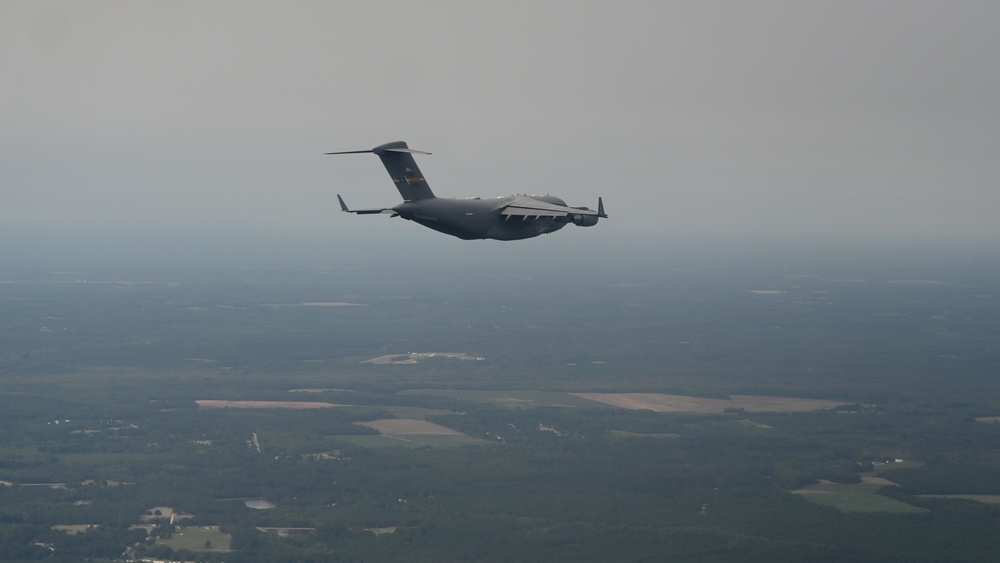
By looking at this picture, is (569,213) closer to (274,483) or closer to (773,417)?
(274,483)

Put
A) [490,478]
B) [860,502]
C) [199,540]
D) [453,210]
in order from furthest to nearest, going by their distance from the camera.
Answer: [490,478] → [860,502] → [199,540] → [453,210]

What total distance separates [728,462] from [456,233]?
10970 centimetres

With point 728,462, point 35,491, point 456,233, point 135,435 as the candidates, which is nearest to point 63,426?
point 135,435

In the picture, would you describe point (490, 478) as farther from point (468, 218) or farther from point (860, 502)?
point (468, 218)

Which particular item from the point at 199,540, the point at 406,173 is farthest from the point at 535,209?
the point at 199,540

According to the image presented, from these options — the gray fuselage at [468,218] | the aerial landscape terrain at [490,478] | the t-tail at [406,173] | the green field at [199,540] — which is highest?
the t-tail at [406,173]

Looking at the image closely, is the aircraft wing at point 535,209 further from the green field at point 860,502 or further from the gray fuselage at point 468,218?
the green field at point 860,502

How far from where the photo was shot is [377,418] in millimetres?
180250

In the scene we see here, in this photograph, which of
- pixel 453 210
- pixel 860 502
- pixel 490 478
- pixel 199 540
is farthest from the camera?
pixel 490 478

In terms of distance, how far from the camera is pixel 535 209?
178 feet

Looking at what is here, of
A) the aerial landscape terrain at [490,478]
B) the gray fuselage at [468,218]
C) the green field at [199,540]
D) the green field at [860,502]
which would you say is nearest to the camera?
the gray fuselage at [468,218]

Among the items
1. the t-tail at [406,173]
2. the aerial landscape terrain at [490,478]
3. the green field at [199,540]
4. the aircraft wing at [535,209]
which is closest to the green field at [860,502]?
the aerial landscape terrain at [490,478]

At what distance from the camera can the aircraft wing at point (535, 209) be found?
177 feet

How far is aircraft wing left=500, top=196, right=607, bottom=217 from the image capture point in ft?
177
